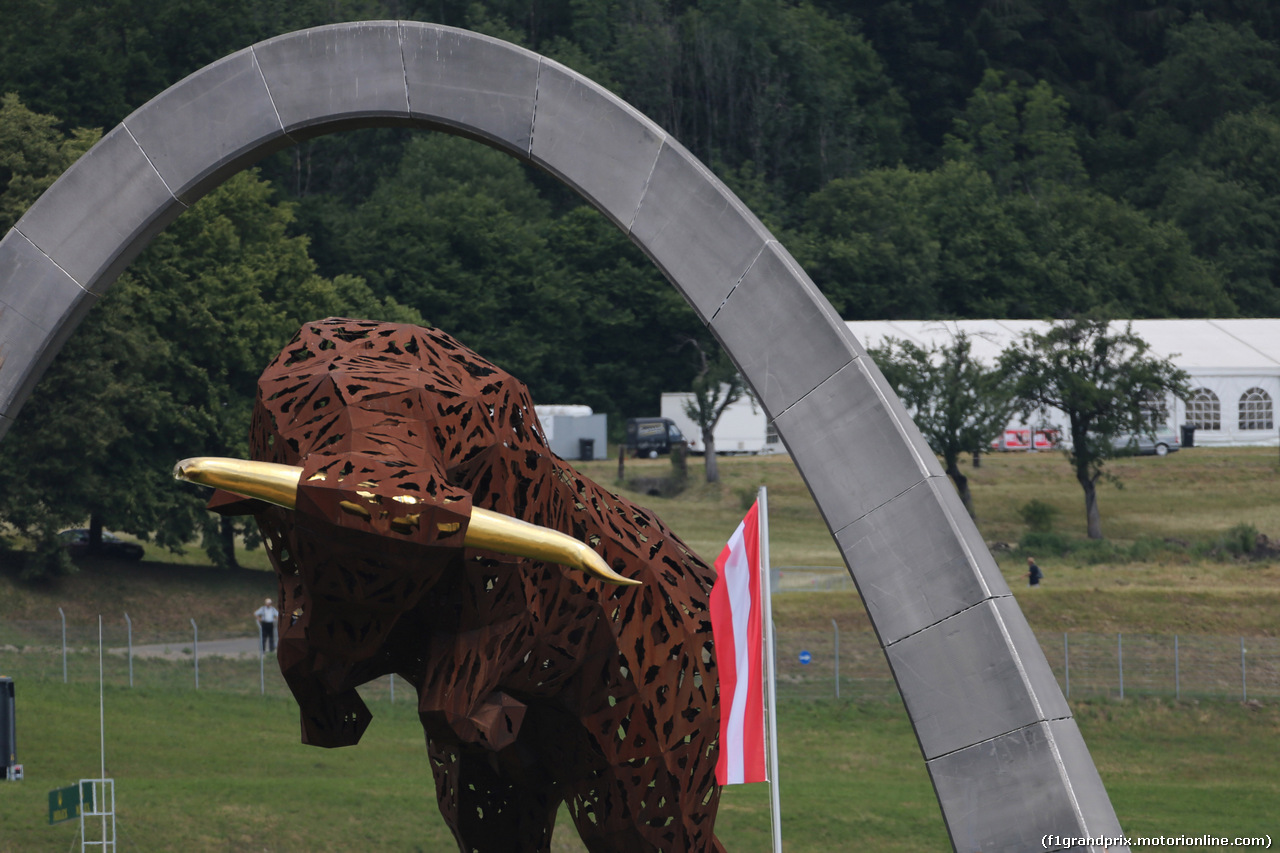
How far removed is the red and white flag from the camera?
27.3 feet

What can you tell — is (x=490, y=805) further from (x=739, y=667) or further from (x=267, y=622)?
(x=267, y=622)

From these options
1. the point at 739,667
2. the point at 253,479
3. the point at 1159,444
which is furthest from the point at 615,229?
the point at 253,479

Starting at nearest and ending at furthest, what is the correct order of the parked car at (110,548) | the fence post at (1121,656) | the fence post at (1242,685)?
1. the fence post at (1242,685)
2. the fence post at (1121,656)
3. the parked car at (110,548)

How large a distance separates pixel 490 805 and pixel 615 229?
55.8 m

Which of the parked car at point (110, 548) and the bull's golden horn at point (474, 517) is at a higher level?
the bull's golden horn at point (474, 517)

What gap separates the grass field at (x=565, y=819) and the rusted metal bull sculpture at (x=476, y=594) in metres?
9.74

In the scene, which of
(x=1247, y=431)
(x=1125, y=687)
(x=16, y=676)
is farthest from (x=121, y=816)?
(x=1247, y=431)

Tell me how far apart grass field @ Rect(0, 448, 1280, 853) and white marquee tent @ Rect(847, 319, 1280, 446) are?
12.6 meters

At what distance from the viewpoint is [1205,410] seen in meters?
54.2

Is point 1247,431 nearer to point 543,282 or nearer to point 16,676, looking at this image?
point 543,282

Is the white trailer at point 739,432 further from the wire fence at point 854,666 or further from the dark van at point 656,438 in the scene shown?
the wire fence at point 854,666

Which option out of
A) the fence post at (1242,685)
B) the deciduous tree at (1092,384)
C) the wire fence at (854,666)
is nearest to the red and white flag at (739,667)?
the wire fence at (854,666)

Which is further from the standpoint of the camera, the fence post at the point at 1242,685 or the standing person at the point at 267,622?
the standing person at the point at 267,622

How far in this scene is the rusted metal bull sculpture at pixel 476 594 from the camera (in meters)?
6.29
